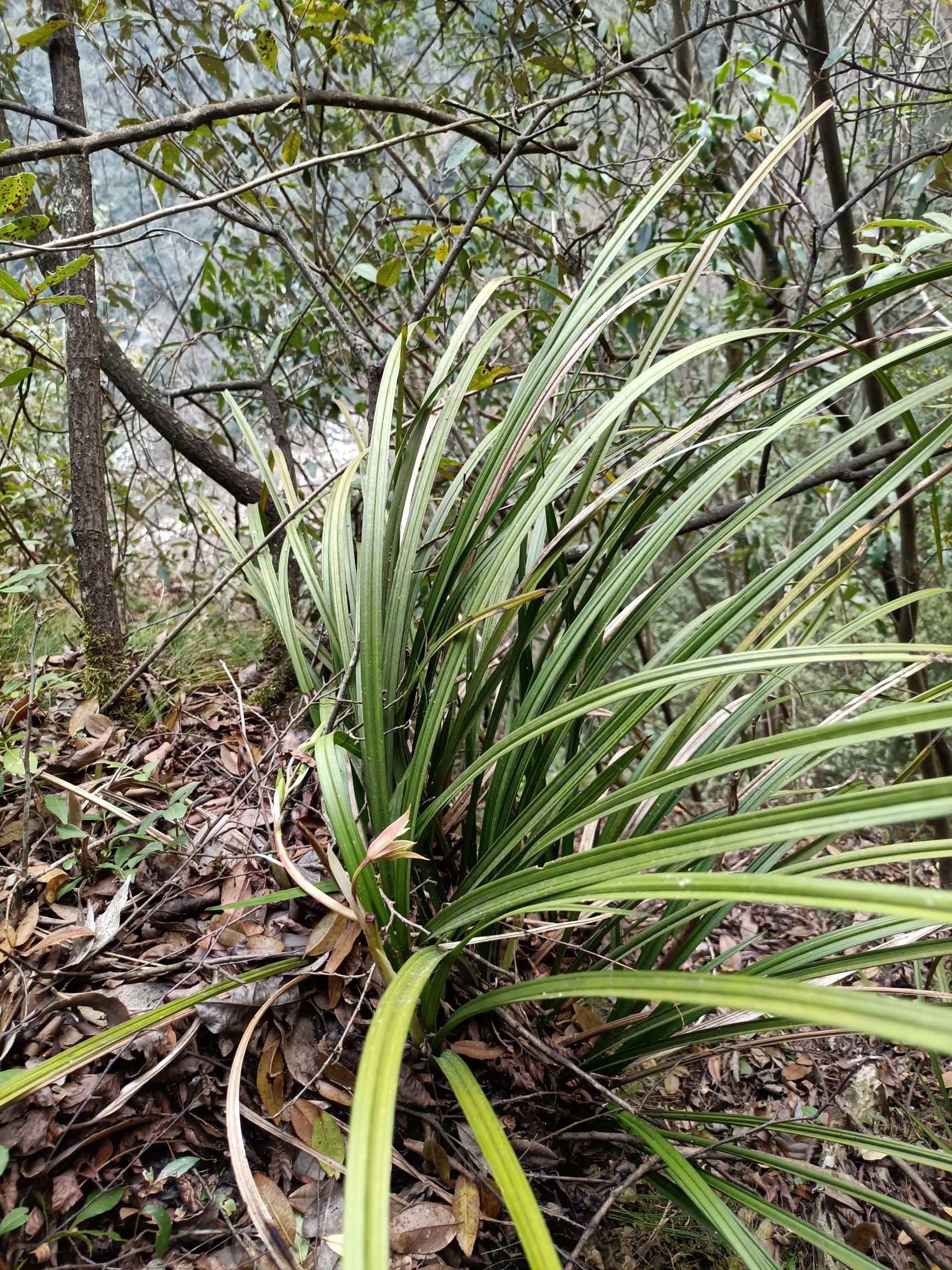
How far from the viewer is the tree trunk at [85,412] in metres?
1.24

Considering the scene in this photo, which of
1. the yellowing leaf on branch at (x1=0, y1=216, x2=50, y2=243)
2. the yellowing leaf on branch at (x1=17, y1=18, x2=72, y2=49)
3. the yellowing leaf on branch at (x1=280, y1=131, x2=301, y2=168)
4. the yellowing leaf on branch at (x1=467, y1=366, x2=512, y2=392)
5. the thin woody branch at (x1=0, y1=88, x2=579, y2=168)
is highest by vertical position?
the yellowing leaf on branch at (x1=17, y1=18, x2=72, y2=49)

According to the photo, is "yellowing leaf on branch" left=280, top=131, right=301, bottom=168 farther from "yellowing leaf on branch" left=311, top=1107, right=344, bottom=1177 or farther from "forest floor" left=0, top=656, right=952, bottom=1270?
"yellowing leaf on branch" left=311, top=1107, right=344, bottom=1177

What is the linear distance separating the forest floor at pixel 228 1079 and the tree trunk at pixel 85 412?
0.14 meters

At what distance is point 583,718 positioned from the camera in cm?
94

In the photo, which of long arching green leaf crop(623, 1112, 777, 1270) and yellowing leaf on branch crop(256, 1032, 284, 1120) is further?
yellowing leaf on branch crop(256, 1032, 284, 1120)

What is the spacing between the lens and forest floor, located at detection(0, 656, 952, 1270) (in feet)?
2.29

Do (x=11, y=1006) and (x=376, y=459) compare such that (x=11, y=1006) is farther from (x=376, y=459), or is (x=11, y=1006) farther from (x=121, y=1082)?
(x=376, y=459)

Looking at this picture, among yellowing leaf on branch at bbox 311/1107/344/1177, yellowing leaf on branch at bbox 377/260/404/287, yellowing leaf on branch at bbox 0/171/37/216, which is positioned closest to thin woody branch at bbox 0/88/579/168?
yellowing leaf on branch at bbox 0/171/37/216

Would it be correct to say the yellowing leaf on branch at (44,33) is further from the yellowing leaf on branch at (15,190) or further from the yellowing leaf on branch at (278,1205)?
the yellowing leaf on branch at (278,1205)

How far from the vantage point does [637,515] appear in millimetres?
972

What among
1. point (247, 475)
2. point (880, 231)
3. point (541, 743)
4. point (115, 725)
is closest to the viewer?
point (541, 743)

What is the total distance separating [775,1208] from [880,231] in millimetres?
3299

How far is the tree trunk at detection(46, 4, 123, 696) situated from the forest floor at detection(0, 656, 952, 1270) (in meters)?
0.14

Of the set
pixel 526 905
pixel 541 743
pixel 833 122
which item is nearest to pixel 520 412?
pixel 541 743
